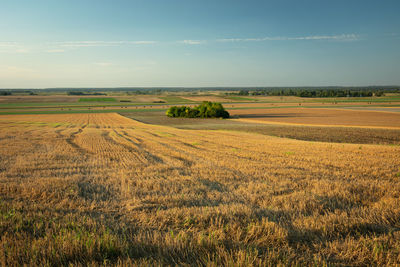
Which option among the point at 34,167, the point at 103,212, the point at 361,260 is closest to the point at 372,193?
the point at 361,260

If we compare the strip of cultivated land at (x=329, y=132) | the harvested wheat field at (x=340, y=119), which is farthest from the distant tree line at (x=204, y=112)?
the strip of cultivated land at (x=329, y=132)

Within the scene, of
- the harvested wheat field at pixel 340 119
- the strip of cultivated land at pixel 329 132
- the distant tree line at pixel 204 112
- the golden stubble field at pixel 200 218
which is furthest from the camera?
the distant tree line at pixel 204 112

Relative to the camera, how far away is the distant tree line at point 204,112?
7088cm

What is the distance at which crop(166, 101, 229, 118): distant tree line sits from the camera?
70875 millimetres

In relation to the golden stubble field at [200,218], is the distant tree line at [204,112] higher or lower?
higher

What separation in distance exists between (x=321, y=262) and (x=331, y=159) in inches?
413

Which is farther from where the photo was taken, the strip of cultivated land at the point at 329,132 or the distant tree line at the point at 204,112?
the distant tree line at the point at 204,112

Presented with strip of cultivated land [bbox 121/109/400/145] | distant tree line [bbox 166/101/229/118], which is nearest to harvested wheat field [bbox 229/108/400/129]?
distant tree line [bbox 166/101/229/118]

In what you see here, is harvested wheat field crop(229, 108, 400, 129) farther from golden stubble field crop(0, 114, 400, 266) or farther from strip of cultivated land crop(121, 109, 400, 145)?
golden stubble field crop(0, 114, 400, 266)

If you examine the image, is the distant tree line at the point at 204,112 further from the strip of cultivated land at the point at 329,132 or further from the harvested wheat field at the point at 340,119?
the strip of cultivated land at the point at 329,132

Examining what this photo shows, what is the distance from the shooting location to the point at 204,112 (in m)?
72.9

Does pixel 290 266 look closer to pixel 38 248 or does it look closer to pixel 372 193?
pixel 38 248

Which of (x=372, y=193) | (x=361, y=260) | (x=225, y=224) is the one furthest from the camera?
(x=372, y=193)

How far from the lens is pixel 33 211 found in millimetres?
5105
